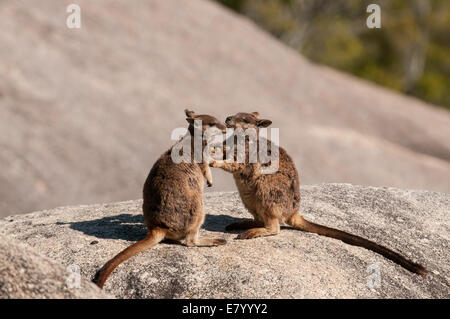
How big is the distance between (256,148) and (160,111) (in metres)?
14.3

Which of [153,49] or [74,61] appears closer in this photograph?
[74,61]

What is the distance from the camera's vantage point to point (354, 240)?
297 inches

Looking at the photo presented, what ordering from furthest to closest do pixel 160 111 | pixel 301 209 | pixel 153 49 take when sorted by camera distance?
1. pixel 153 49
2. pixel 160 111
3. pixel 301 209

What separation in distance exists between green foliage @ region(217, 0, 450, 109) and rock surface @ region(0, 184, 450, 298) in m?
35.8

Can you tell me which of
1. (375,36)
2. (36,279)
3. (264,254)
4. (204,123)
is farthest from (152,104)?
(375,36)

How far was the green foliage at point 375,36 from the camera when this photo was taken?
148ft

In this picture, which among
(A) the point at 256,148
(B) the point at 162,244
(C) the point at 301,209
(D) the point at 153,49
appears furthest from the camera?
(D) the point at 153,49

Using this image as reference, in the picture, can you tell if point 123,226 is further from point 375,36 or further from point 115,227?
point 375,36

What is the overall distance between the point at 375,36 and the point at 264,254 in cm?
5049

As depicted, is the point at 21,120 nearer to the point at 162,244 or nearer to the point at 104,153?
the point at 104,153

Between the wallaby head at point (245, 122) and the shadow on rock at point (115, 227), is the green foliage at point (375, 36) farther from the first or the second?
the shadow on rock at point (115, 227)

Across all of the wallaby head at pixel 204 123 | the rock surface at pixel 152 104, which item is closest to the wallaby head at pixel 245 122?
the wallaby head at pixel 204 123

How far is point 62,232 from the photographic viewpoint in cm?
788
